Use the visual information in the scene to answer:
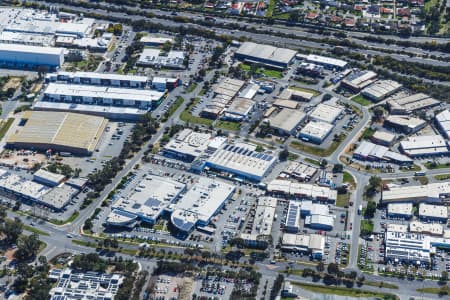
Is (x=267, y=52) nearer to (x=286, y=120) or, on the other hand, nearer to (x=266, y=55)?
(x=266, y=55)

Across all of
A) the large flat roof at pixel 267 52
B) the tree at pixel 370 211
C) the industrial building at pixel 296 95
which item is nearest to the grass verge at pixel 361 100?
the industrial building at pixel 296 95

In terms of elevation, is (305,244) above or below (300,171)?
below

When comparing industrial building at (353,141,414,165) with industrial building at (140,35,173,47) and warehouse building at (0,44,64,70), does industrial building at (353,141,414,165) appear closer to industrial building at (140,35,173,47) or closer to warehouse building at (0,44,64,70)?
industrial building at (140,35,173,47)

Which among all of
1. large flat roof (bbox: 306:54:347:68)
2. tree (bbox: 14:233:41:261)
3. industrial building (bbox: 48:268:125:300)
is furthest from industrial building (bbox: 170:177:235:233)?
large flat roof (bbox: 306:54:347:68)

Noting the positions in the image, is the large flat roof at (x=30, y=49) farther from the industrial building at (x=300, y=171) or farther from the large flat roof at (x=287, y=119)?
the industrial building at (x=300, y=171)

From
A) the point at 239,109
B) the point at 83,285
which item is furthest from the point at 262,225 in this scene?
the point at 239,109

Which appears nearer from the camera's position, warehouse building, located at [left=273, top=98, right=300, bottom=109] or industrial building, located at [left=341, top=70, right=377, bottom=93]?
warehouse building, located at [left=273, top=98, right=300, bottom=109]

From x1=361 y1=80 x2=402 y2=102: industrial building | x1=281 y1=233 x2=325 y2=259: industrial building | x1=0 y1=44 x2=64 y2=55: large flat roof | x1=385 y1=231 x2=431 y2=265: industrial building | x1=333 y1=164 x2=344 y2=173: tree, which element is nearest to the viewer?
x1=385 y1=231 x2=431 y2=265: industrial building

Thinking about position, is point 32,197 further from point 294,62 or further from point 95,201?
point 294,62
